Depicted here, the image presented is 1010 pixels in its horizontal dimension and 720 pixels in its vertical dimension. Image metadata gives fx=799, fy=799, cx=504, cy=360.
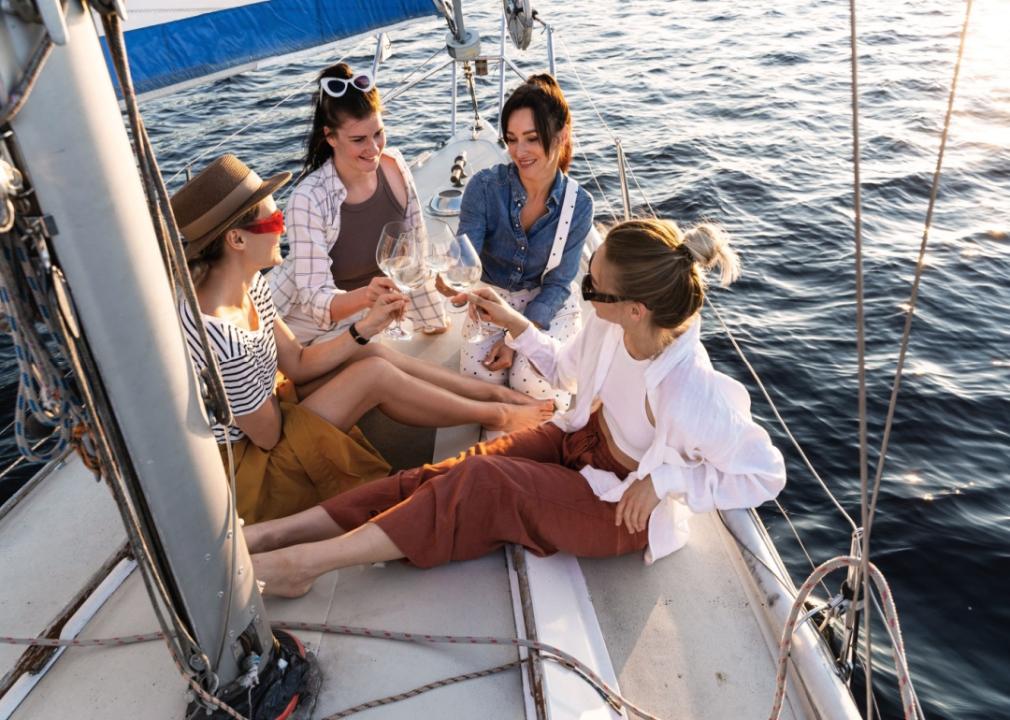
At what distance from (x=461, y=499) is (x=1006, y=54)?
884 cm

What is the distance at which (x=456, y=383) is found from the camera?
2.75 meters

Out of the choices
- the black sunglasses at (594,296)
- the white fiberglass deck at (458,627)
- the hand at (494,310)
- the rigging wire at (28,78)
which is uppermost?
the rigging wire at (28,78)

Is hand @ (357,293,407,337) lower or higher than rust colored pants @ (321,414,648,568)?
higher

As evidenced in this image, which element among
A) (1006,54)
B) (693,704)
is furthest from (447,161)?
(1006,54)

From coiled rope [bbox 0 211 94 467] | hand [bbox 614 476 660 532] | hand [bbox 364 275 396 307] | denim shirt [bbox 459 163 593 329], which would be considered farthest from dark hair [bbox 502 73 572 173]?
coiled rope [bbox 0 211 94 467]

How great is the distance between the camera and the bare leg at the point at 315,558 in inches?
74.2

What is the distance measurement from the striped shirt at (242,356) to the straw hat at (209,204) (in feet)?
0.58

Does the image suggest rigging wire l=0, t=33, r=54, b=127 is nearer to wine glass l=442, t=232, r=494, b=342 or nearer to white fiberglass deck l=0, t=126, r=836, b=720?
white fiberglass deck l=0, t=126, r=836, b=720

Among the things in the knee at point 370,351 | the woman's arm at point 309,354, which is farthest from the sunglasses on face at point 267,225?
the knee at point 370,351

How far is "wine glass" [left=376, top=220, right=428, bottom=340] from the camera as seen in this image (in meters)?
2.25

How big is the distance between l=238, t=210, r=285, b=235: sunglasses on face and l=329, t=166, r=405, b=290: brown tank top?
770 mm

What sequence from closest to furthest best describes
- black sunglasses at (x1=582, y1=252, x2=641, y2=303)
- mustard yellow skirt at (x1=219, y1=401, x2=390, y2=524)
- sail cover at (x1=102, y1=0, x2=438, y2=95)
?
black sunglasses at (x1=582, y1=252, x2=641, y2=303), mustard yellow skirt at (x1=219, y1=401, x2=390, y2=524), sail cover at (x1=102, y1=0, x2=438, y2=95)

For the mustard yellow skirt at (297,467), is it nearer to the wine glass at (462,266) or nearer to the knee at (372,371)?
the knee at (372,371)

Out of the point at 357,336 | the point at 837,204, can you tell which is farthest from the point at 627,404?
the point at 837,204
